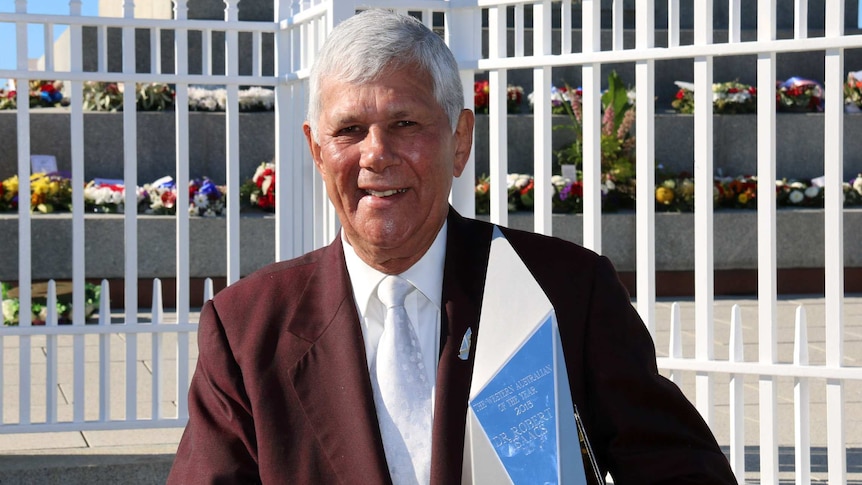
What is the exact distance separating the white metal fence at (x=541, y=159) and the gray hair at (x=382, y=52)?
77.9 inches

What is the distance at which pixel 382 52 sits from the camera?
2121mm

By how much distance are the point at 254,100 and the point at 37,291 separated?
11.4 ft

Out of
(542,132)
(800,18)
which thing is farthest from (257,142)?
(800,18)

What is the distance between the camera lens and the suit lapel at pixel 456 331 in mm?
2102

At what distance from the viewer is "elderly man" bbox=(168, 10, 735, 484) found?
6.94 feet

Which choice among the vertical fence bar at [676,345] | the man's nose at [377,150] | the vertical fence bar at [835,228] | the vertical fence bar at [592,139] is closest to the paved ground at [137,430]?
the vertical fence bar at [676,345]

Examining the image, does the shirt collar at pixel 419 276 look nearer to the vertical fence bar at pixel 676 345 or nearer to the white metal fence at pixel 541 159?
the white metal fence at pixel 541 159

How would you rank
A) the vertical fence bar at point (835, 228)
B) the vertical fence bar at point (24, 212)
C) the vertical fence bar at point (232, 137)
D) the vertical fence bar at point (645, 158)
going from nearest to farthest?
the vertical fence bar at point (835, 228)
the vertical fence bar at point (645, 158)
the vertical fence bar at point (24, 212)
the vertical fence bar at point (232, 137)

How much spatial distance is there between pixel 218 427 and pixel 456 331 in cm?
45

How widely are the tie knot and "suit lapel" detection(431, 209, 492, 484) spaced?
79 mm

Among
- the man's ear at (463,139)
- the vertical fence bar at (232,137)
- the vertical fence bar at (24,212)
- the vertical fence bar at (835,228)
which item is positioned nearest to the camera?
the man's ear at (463,139)

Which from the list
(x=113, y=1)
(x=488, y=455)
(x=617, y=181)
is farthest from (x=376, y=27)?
(x=113, y=1)

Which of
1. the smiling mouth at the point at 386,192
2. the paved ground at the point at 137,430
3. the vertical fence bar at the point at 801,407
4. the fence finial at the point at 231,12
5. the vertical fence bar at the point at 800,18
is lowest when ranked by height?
the paved ground at the point at 137,430

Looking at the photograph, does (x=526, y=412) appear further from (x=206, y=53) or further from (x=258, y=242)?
(x=258, y=242)
